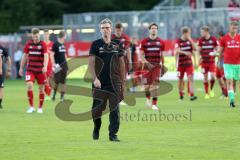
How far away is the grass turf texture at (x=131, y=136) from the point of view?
14.0 meters

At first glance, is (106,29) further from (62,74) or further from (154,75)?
(62,74)

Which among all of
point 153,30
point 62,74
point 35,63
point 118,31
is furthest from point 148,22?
point 35,63

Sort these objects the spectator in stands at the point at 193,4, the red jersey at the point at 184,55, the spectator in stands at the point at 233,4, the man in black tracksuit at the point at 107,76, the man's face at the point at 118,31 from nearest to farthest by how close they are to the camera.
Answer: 1. the man in black tracksuit at the point at 107,76
2. the man's face at the point at 118,31
3. the red jersey at the point at 184,55
4. the spectator in stands at the point at 233,4
5. the spectator in stands at the point at 193,4

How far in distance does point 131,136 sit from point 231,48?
331 inches

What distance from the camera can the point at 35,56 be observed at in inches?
960

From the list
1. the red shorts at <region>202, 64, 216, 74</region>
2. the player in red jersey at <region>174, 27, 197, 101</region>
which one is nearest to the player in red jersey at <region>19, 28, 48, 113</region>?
the player in red jersey at <region>174, 27, 197, 101</region>

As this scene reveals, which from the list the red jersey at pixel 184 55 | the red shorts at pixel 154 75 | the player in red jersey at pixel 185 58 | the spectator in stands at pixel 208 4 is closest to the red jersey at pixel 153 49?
the red shorts at pixel 154 75

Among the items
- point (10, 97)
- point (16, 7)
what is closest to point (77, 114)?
point (10, 97)

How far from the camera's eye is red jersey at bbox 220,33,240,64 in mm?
24734

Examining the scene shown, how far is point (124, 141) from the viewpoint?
1612cm

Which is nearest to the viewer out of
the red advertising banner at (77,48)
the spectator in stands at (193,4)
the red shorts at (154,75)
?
the red shorts at (154,75)

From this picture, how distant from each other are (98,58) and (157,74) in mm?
9280

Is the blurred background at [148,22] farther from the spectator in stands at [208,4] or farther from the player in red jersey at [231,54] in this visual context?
the player in red jersey at [231,54]

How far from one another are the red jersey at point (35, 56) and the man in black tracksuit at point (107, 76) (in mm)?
8388
